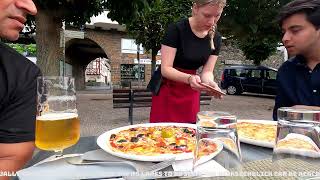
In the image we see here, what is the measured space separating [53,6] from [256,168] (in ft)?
22.0

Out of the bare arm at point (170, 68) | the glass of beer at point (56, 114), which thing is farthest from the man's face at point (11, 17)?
the bare arm at point (170, 68)

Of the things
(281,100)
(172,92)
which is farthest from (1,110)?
(281,100)

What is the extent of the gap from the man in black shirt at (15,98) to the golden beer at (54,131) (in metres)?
0.23

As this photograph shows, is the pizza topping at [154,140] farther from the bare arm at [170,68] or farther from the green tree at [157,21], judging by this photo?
the green tree at [157,21]

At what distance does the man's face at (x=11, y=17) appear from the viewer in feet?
4.30

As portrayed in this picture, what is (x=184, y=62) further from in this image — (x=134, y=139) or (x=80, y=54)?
(x=80, y=54)

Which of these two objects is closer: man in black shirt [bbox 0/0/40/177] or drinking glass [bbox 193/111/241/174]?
drinking glass [bbox 193/111/241/174]

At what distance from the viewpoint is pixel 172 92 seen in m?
2.57

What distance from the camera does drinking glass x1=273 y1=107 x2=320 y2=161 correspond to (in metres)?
0.86

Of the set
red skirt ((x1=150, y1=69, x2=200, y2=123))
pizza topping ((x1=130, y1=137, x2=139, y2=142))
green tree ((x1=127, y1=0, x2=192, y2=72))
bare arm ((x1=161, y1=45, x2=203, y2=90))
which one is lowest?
pizza topping ((x1=130, y1=137, x2=139, y2=142))

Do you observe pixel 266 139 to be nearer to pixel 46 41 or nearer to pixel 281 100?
pixel 281 100

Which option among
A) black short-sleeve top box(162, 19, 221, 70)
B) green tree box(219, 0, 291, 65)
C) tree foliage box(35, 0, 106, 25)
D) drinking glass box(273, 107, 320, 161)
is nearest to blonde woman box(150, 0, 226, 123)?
black short-sleeve top box(162, 19, 221, 70)

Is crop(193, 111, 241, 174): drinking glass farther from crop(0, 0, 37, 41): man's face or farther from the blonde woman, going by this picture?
the blonde woman

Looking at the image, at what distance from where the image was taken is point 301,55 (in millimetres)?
2498
